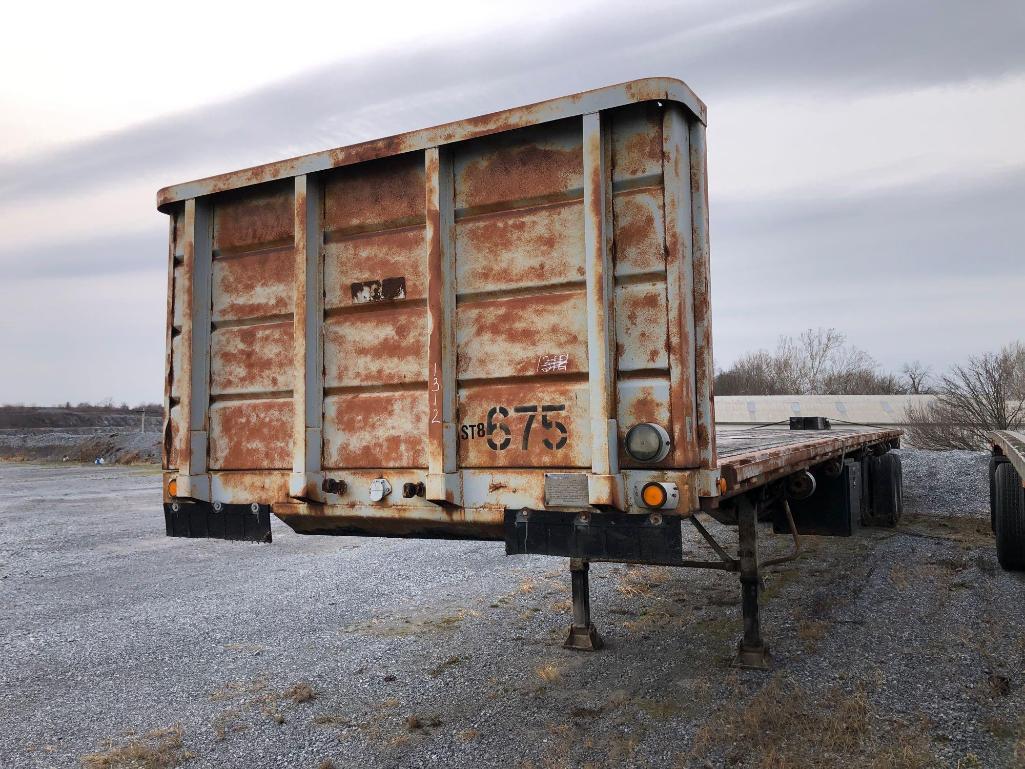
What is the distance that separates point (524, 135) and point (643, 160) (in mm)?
618

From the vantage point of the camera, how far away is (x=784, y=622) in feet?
19.4

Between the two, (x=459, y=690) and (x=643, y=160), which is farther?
(x=459, y=690)

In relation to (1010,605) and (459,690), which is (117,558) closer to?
(459,690)

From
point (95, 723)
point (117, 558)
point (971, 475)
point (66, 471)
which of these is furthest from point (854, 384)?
point (95, 723)

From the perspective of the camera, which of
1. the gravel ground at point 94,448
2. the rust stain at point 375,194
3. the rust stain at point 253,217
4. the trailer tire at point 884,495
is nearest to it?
the rust stain at point 375,194

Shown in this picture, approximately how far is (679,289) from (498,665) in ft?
10.3

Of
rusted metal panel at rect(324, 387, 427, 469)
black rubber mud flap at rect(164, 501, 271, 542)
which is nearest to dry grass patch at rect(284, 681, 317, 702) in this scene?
black rubber mud flap at rect(164, 501, 271, 542)

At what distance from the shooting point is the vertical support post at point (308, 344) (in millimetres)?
3789

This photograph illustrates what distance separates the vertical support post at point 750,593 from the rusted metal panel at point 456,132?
2.55m

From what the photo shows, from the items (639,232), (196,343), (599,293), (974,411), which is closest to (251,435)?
(196,343)

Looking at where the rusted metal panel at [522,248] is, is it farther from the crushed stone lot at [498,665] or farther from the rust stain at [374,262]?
the crushed stone lot at [498,665]

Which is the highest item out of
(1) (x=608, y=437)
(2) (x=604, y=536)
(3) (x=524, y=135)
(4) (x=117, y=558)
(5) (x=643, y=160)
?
(3) (x=524, y=135)

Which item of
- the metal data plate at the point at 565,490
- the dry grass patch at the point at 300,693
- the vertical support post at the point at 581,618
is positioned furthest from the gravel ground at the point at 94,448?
the metal data plate at the point at 565,490

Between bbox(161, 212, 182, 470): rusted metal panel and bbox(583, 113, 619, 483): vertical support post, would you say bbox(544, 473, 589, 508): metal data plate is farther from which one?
bbox(161, 212, 182, 470): rusted metal panel
